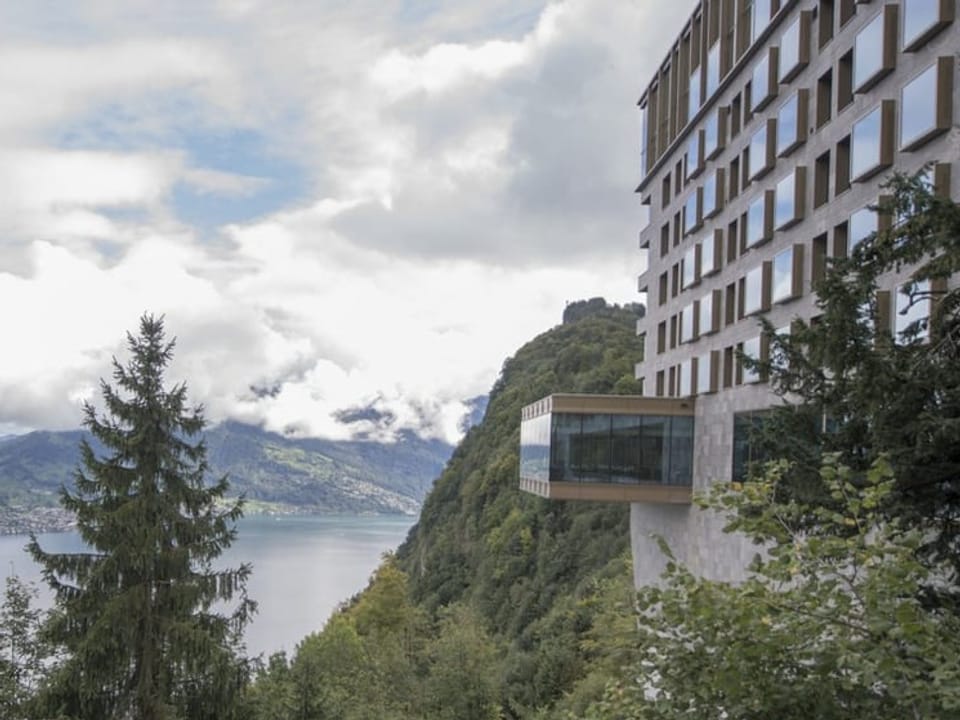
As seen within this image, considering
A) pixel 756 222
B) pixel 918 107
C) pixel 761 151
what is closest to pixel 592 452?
pixel 756 222

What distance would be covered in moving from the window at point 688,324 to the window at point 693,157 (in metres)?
4.94

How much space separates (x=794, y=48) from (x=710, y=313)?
32.2 ft

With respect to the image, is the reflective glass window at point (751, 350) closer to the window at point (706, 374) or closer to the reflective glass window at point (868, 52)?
the window at point (706, 374)

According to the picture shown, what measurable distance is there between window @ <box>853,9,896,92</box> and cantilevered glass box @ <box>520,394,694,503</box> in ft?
49.4

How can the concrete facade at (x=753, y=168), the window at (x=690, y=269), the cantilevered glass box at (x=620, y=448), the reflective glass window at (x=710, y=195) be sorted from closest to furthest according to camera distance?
1. the concrete facade at (x=753, y=168)
2. the reflective glass window at (x=710, y=195)
3. the cantilevered glass box at (x=620, y=448)
4. the window at (x=690, y=269)

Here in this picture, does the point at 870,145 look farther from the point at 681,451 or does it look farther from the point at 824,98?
the point at 681,451

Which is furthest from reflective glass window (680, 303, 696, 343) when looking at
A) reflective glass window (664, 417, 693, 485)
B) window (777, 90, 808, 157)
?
window (777, 90, 808, 157)

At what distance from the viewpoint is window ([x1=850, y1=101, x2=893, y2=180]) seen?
21516 millimetres

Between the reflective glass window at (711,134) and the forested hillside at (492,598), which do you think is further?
the forested hillside at (492,598)

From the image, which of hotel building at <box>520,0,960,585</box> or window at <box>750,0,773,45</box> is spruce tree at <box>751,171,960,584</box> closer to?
hotel building at <box>520,0,960,585</box>

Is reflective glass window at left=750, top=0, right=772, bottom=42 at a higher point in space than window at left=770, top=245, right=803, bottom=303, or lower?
higher

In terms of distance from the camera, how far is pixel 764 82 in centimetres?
2911

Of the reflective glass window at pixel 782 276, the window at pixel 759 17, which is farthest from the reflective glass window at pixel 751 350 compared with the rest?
the window at pixel 759 17

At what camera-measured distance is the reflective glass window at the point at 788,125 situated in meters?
26.6
